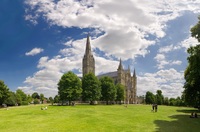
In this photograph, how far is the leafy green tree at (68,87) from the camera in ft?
293

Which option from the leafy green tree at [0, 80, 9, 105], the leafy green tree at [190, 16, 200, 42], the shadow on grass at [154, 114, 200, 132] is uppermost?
the leafy green tree at [190, 16, 200, 42]

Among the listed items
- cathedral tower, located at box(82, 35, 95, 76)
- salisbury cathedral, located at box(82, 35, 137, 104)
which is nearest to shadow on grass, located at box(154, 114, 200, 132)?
salisbury cathedral, located at box(82, 35, 137, 104)

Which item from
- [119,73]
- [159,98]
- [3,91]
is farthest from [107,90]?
[159,98]

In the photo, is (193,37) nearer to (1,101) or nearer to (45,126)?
(45,126)

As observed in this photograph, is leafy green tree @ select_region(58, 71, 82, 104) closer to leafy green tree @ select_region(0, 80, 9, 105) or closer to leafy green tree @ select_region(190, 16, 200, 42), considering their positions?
leafy green tree @ select_region(0, 80, 9, 105)

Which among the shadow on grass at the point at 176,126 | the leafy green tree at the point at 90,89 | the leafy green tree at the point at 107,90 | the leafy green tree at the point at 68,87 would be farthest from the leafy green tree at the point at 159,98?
the shadow on grass at the point at 176,126

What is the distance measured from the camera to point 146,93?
194625mm

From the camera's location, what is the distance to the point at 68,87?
298ft

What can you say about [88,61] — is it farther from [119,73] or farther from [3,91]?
[3,91]

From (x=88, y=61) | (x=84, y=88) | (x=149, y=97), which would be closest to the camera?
(x=84, y=88)

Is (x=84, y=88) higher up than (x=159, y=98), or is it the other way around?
(x=84, y=88)

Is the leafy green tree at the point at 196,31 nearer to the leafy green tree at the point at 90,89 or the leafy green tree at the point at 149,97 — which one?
the leafy green tree at the point at 90,89

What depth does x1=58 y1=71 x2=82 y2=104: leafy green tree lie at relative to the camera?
89.3 metres

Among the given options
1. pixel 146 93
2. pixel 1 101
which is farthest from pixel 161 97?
pixel 1 101
